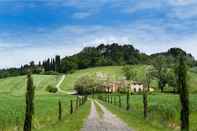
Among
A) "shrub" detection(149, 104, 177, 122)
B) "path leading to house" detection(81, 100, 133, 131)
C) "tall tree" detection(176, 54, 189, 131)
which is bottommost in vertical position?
"shrub" detection(149, 104, 177, 122)

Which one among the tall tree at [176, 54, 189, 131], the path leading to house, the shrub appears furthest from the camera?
the shrub

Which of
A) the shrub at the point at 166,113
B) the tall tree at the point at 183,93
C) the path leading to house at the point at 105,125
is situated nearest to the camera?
the tall tree at the point at 183,93

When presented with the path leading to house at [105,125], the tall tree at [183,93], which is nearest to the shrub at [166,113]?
the path leading to house at [105,125]

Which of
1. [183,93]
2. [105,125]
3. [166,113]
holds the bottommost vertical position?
[166,113]

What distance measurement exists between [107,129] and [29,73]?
6827 mm

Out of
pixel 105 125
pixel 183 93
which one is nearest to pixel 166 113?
pixel 105 125

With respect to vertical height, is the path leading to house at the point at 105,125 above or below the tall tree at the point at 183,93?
below

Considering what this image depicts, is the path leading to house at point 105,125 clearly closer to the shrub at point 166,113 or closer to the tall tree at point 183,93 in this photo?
the tall tree at point 183,93

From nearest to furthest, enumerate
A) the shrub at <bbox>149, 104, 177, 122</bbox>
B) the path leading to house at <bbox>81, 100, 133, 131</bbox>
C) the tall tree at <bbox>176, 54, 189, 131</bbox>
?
1. the tall tree at <bbox>176, 54, 189, 131</bbox>
2. the path leading to house at <bbox>81, 100, 133, 131</bbox>
3. the shrub at <bbox>149, 104, 177, 122</bbox>

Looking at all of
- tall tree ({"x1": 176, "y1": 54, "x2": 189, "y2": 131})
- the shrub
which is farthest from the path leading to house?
the shrub

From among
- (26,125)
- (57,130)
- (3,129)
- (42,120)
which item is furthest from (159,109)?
(26,125)

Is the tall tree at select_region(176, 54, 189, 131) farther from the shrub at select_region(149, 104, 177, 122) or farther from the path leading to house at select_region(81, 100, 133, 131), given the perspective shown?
the shrub at select_region(149, 104, 177, 122)

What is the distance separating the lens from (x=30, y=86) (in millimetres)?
30797

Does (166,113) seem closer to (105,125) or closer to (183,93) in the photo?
(105,125)
